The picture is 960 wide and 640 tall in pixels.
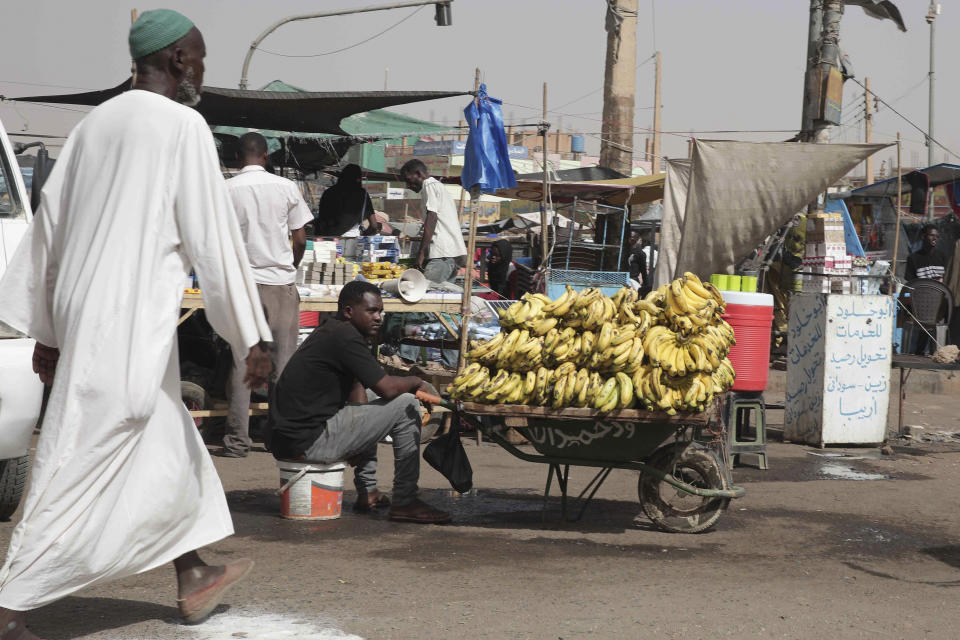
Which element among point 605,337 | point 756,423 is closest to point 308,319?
point 756,423

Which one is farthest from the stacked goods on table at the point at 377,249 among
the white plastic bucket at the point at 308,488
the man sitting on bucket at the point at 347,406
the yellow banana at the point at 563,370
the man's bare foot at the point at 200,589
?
the man's bare foot at the point at 200,589

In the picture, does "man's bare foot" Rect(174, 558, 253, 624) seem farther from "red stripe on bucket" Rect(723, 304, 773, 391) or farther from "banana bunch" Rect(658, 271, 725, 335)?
"red stripe on bucket" Rect(723, 304, 773, 391)

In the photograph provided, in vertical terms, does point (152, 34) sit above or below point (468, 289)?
above

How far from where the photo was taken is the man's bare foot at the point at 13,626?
3330 mm

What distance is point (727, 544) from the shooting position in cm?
575

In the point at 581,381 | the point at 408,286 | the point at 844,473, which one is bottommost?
the point at 844,473

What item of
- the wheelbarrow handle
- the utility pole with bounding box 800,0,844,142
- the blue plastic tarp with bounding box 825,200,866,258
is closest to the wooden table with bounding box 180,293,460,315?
the wheelbarrow handle

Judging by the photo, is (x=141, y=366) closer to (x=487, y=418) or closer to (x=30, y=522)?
(x=30, y=522)

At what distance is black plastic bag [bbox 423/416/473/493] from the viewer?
19.7ft

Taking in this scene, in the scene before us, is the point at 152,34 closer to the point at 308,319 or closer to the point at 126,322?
the point at 126,322

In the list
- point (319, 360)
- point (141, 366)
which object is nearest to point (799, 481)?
point (319, 360)

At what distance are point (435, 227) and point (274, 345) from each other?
3.33m

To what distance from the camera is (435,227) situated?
36.1ft

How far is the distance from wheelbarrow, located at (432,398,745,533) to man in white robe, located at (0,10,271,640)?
2338 millimetres
